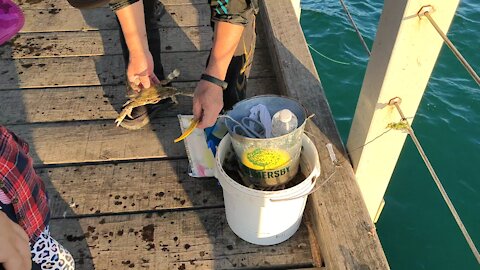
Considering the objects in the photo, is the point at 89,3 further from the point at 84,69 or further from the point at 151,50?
the point at 84,69

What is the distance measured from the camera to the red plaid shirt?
43.6 inches

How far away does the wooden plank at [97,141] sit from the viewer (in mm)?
1862

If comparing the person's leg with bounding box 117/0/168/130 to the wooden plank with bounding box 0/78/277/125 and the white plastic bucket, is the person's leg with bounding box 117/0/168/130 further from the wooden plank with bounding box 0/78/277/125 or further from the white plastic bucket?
the white plastic bucket

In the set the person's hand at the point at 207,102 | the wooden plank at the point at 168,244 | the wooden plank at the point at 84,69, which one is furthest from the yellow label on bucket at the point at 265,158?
the wooden plank at the point at 84,69

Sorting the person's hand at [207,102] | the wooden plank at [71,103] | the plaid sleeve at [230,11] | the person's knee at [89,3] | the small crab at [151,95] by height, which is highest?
the plaid sleeve at [230,11]

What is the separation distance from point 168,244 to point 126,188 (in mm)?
312

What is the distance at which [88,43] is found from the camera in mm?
2488

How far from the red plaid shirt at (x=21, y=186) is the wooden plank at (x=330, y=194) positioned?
33.3 inches

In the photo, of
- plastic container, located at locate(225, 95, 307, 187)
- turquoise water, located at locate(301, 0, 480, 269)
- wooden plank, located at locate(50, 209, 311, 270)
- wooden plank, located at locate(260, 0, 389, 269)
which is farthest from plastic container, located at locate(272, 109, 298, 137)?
turquoise water, located at locate(301, 0, 480, 269)

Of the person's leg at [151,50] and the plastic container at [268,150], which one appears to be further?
the person's leg at [151,50]

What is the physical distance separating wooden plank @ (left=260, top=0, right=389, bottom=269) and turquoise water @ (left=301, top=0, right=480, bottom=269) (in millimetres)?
1243

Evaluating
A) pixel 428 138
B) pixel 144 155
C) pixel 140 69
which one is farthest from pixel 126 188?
pixel 428 138

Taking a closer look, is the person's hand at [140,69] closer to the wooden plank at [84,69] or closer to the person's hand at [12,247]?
the wooden plank at [84,69]

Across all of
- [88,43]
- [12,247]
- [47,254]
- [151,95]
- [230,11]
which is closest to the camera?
[12,247]
